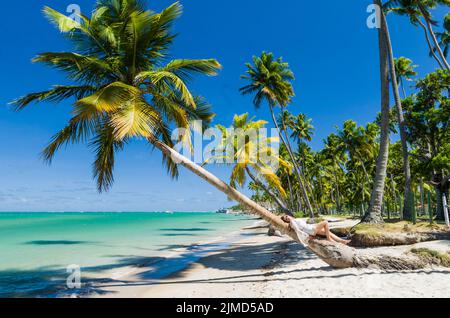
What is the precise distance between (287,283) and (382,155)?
8.42 metres

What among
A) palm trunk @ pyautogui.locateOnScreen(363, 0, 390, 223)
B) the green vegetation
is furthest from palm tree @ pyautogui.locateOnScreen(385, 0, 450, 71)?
the green vegetation

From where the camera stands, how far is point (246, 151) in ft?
68.5

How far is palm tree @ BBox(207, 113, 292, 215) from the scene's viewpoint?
1916 cm

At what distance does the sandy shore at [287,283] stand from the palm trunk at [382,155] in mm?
3599

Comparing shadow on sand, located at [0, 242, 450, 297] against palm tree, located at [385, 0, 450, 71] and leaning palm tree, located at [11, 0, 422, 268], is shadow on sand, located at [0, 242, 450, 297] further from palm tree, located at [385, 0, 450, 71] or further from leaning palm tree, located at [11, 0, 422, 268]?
palm tree, located at [385, 0, 450, 71]

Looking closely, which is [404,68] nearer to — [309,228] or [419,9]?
[419,9]

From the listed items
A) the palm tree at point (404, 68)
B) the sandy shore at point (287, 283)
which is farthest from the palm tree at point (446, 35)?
the sandy shore at point (287, 283)

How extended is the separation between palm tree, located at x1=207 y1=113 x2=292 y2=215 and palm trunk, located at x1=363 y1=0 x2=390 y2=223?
6849 mm

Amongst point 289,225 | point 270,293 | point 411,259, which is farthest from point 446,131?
point 270,293

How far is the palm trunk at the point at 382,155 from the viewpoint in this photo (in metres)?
11.9

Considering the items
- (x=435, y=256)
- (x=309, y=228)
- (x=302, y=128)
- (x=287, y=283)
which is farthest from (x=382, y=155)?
(x=302, y=128)

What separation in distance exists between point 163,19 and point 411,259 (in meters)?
8.84
